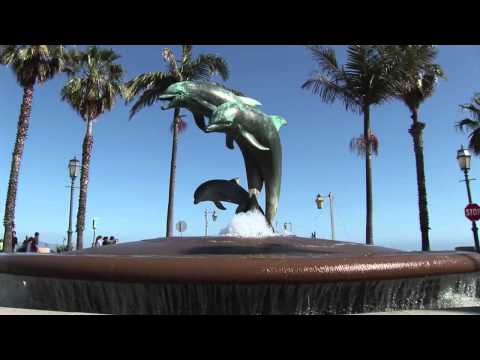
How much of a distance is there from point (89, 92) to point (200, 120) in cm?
1335

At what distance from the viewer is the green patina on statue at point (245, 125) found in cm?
834

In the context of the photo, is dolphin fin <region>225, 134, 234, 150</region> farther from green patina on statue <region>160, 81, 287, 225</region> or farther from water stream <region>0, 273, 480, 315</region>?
water stream <region>0, 273, 480, 315</region>

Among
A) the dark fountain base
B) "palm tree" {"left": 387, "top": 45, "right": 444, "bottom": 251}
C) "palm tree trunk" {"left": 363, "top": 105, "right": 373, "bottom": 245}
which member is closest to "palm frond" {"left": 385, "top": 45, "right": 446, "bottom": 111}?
"palm tree" {"left": 387, "top": 45, "right": 444, "bottom": 251}

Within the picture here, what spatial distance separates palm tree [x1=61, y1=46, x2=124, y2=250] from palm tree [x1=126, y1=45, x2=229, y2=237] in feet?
11.3

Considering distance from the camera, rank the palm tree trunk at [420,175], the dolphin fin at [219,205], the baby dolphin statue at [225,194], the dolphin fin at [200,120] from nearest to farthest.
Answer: the dolphin fin at [200,120], the baby dolphin statue at [225,194], the dolphin fin at [219,205], the palm tree trunk at [420,175]

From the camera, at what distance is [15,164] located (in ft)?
54.2

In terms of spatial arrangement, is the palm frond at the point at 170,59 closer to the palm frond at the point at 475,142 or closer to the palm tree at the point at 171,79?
the palm tree at the point at 171,79

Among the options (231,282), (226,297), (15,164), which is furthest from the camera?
(15,164)

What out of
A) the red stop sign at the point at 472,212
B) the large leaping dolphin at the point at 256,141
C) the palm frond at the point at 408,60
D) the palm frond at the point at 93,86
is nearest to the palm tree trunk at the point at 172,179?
the palm frond at the point at 93,86

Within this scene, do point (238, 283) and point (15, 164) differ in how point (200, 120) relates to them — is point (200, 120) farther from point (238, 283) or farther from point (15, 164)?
point (15, 164)

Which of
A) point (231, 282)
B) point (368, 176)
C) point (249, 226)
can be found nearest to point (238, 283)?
point (231, 282)
